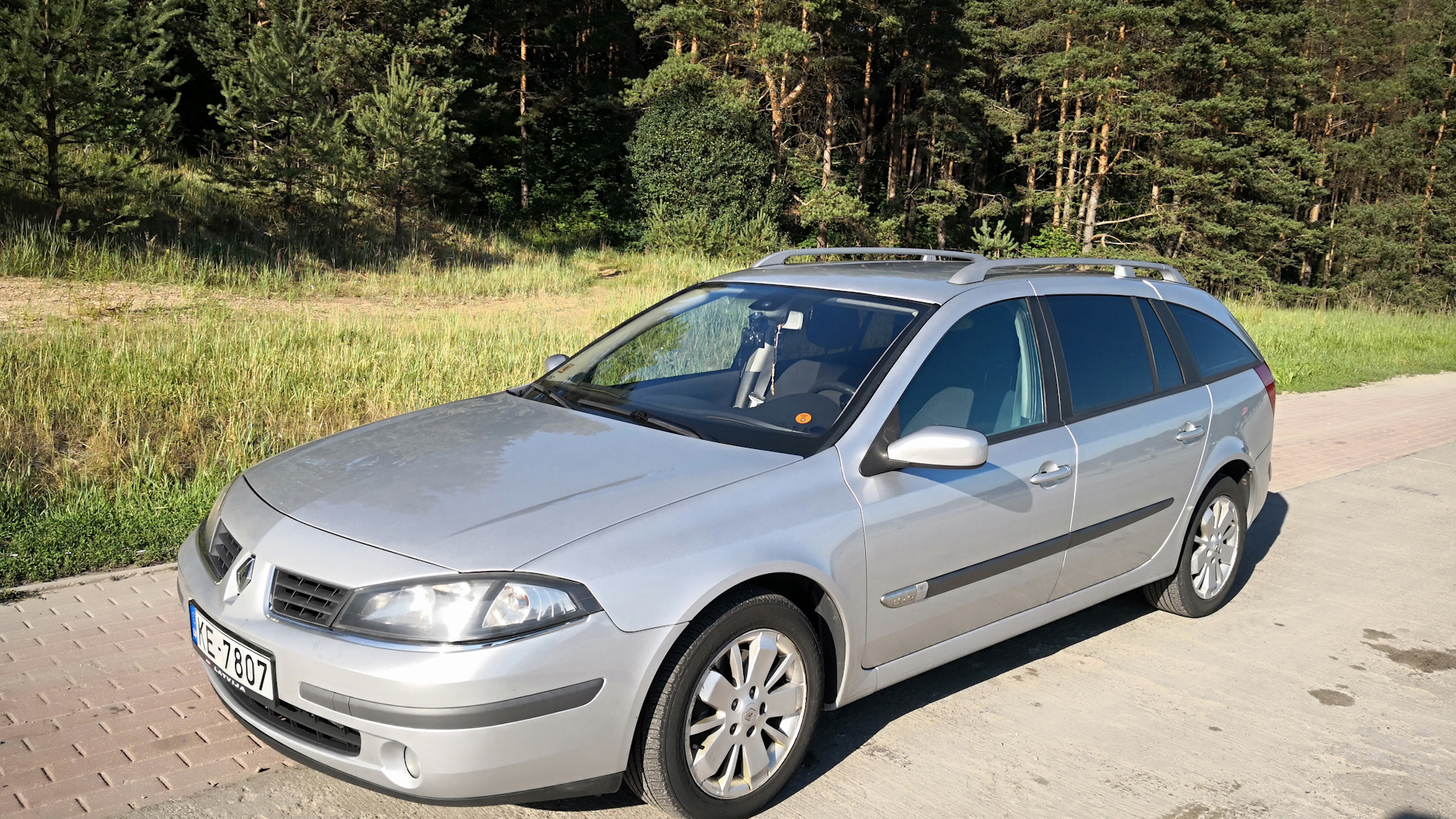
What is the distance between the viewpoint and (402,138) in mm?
22188

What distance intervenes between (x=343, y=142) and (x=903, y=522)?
20394 mm

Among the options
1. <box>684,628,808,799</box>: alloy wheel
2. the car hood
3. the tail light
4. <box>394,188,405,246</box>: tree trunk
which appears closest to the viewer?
the car hood

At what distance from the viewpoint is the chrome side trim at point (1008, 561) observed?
11.7ft

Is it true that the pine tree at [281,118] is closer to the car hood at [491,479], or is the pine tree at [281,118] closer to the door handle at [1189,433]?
the car hood at [491,479]

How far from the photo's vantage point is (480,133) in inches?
1312

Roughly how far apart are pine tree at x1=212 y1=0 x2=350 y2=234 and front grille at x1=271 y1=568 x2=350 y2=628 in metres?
18.4

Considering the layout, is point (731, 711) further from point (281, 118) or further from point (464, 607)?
point (281, 118)

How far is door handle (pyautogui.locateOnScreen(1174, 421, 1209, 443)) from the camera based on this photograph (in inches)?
187

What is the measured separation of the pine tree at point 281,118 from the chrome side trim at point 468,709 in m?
18.8

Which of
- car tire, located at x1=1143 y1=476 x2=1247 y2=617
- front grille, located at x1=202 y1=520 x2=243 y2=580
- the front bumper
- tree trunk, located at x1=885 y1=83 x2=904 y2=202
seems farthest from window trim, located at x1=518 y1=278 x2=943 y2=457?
tree trunk, located at x1=885 y1=83 x2=904 y2=202

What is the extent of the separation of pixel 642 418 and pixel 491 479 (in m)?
0.73

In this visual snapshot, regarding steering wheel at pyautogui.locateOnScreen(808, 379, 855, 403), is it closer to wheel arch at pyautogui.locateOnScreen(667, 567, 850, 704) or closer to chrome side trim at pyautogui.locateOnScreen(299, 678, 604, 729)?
wheel arch at pyautogui.locateOnScreen(667, 567, 850, 704)

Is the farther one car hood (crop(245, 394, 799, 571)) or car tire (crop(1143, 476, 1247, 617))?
car tire (crop(1143, 476, 1247, 617))

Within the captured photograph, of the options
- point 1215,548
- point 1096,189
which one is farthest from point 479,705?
point 1096,189
